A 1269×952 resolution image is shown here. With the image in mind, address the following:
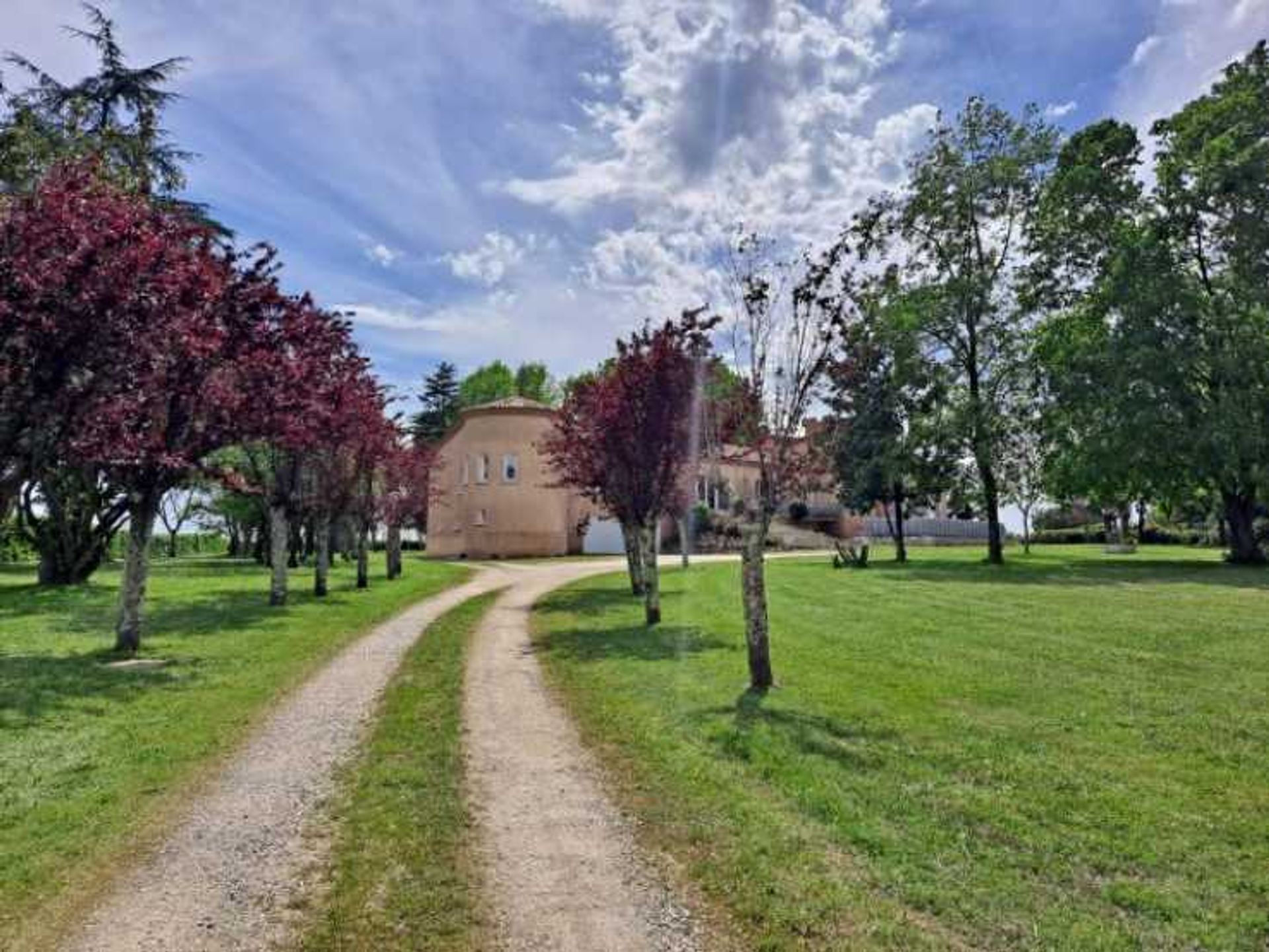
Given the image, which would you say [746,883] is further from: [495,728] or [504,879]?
[495,728]

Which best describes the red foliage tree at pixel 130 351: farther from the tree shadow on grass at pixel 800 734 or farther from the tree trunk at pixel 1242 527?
the tree trunk at pixel 1242 527

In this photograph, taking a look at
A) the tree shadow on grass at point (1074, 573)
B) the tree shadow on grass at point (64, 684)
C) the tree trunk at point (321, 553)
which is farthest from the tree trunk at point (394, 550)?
the tree shadow on grass at point (64, 684)

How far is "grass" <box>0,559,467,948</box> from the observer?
4746mm

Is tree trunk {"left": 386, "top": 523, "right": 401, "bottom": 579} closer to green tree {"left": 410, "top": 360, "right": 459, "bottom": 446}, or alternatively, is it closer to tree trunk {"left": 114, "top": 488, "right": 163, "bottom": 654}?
tree trunk {"left": 114, "top": 488, "right": 163, "bottom": 654}

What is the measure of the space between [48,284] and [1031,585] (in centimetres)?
2017

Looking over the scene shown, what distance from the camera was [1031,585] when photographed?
64.5 ft

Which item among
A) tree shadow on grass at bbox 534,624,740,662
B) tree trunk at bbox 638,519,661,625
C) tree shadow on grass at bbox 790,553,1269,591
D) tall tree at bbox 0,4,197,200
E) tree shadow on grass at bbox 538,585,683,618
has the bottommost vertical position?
tree shadow on grass at bbox 534,624,740,662

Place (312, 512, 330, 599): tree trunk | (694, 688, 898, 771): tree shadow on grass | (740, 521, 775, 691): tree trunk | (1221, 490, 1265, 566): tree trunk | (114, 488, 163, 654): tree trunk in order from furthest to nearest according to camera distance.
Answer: (1221, 490, 1265, 566): tree trunk < (312, 512, 330, 599): tree trunk < (114, 488, 163, 654): tree trunk < (740, 521, 775, 691): tree trunk < (694, 688, 898, 771): tree shadow on grass

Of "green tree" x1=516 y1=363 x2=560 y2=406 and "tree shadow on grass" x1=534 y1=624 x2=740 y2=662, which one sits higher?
"green tree" x1=516 y1=363 x2=560 y2=406

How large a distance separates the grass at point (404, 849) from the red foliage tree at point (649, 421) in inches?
309

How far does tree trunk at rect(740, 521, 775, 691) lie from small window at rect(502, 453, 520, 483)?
1273 inches

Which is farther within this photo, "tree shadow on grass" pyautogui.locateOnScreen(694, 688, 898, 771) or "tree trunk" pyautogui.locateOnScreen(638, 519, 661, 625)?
"tree trunk" pyautogui.locateOnScreen(638, 519, 661, 625)

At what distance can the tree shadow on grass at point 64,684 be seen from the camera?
832 centimetres

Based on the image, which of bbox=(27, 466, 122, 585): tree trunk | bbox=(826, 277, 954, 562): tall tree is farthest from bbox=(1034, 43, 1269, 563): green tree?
bbox=(27, 466, 122, 585): tree trunk
